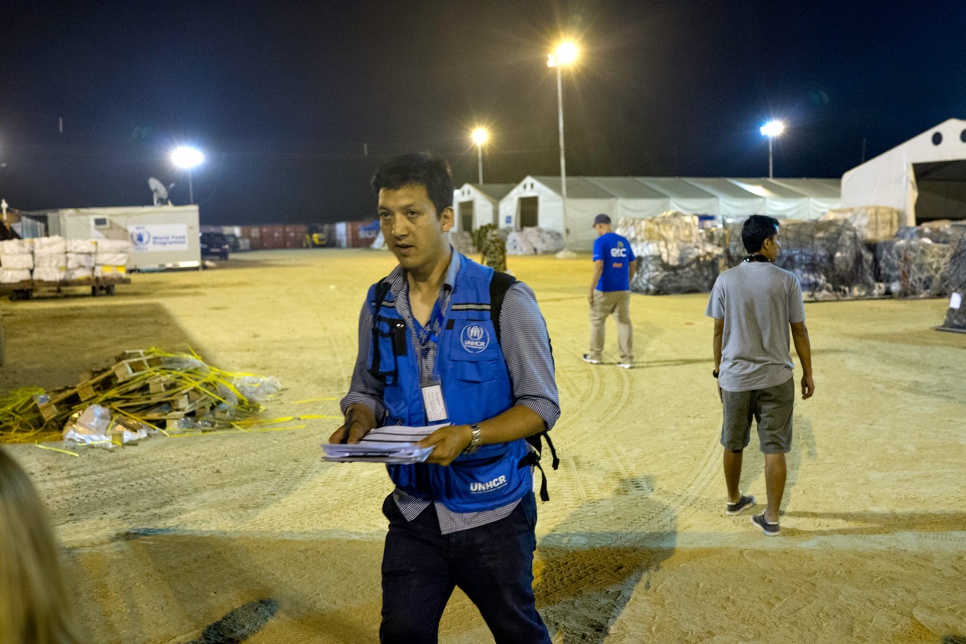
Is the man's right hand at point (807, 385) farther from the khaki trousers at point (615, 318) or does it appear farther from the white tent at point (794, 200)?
the white tent at point (794, 200)

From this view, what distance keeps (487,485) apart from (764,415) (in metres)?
2.78

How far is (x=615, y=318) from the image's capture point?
9734 millimetres

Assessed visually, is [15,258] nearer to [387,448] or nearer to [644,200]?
[387,448]

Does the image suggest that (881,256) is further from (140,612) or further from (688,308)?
(140,612)

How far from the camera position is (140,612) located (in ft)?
11.8

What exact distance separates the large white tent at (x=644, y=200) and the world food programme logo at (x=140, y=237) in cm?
2175

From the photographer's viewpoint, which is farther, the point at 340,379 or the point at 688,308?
the point at 688,308

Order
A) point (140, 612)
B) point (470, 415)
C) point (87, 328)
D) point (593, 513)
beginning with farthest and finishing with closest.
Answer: point (87, 328)
point (593, 513)
point (140, 612)
point (470, 415)

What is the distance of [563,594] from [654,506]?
142 cm

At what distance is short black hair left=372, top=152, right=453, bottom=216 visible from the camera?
2283 mm

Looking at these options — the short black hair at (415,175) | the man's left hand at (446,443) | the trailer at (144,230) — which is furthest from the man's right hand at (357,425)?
the trailer at (144,230)

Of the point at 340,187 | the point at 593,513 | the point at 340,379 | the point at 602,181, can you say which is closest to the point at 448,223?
the point at 593,513

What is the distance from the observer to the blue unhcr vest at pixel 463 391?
7.06 ft

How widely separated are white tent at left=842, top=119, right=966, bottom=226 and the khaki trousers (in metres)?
18.4
